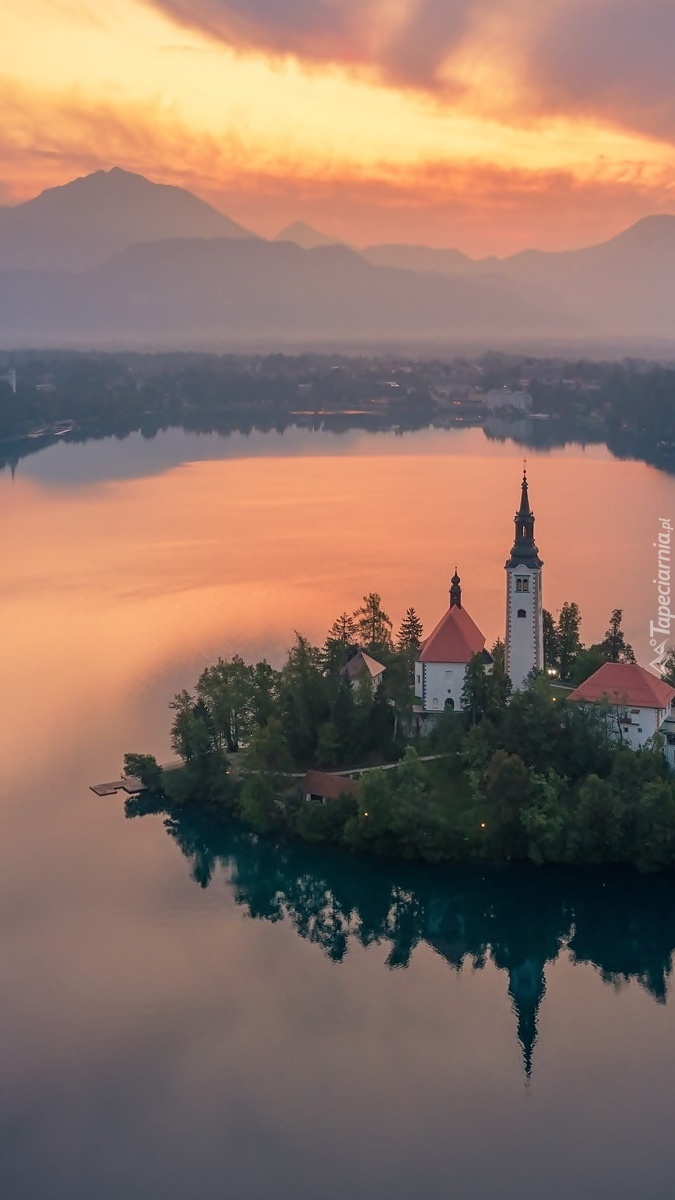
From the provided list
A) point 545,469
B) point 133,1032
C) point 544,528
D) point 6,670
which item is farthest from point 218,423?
point 133,1032

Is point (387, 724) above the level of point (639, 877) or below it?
above

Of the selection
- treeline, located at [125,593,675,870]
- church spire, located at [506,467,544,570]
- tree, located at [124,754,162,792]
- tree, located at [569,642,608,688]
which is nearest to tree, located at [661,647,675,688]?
tree, located at [569,642,608,688]

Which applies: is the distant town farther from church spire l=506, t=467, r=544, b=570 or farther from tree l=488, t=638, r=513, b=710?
tree l=488, t=638, r=513, b=710

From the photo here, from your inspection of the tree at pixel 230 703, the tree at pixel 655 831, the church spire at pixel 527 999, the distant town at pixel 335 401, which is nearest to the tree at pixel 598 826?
the tree at pixel 655 831

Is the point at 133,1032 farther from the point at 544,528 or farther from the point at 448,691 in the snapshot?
the point at 544,528

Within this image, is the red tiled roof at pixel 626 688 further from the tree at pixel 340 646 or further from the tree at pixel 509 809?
the tree at pixel 340 646

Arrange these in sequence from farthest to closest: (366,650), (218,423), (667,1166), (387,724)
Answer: (218,423)
(366,650)
(387,724)
(667,1166)
